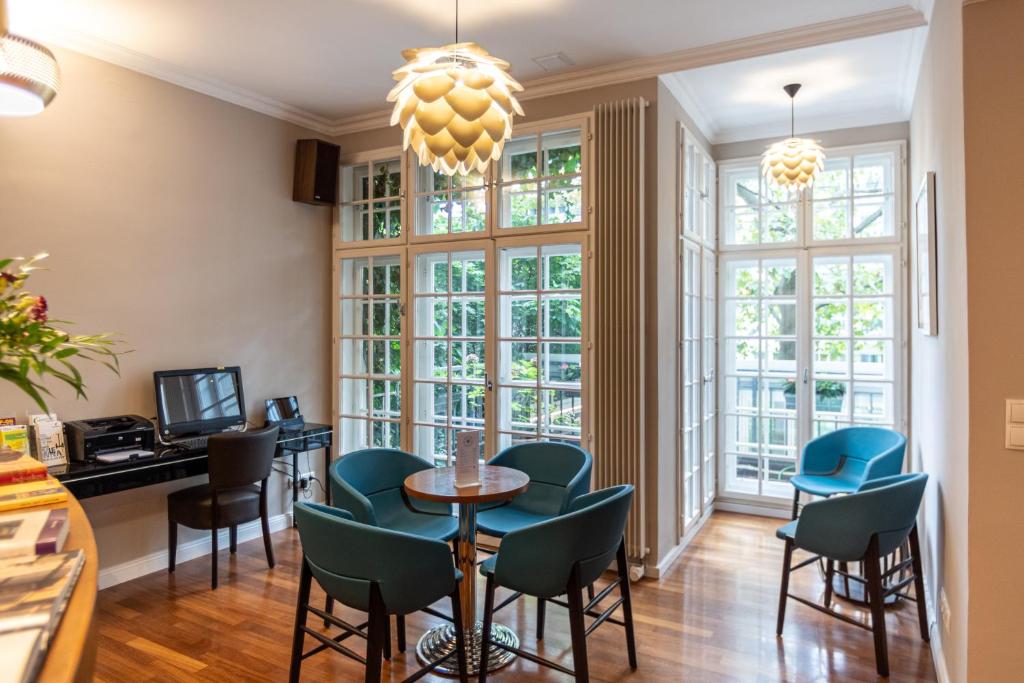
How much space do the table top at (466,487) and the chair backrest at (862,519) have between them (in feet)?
4.46

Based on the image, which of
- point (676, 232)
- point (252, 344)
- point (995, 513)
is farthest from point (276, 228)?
point (995, 513)

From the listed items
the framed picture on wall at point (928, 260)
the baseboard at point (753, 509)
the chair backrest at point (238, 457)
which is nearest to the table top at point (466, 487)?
the chair backrest at point (238, 457)

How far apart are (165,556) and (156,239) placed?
6.61 feet

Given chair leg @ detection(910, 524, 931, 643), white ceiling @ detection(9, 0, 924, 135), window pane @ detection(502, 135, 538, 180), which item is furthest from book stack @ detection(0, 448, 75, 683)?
chair leg @ detection(910, 524, 931, 643)

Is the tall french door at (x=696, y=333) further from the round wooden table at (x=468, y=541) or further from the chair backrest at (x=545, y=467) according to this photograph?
the round wooden table at (x=468, y=541)

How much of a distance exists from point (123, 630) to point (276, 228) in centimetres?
278

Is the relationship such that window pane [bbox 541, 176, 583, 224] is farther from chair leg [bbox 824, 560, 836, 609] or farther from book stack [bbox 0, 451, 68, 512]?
book stack [bbox 0, 451, 68, 512]

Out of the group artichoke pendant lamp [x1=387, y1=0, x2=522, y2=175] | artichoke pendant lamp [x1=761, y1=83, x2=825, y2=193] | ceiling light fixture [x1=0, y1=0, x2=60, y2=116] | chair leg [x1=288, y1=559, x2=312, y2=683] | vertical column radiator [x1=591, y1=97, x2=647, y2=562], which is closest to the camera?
ceiling light fixture [x1=0, y1=0, x2=60, y2=116]

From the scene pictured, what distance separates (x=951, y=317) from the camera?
101 inches

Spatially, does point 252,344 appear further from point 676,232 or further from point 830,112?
point 830,112

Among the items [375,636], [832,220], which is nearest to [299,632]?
[375,636]

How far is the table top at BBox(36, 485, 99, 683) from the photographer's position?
3.36 ft

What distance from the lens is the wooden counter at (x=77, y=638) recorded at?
1.02 m

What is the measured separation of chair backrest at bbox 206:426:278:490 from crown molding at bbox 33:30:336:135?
2.31m
